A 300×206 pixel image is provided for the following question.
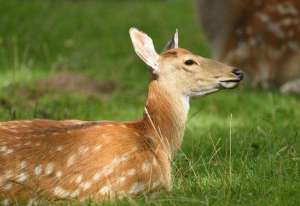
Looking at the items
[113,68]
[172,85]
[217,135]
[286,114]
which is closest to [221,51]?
[113,68]

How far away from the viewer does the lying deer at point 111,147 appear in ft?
17.7

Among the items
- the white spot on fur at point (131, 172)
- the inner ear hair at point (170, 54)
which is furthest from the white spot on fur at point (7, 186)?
the inner ear hair at point (170, 54)

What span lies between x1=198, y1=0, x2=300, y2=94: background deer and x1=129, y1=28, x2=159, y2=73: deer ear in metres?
4.56

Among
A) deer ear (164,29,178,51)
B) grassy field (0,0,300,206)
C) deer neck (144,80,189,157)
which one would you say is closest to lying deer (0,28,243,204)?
deer neck (144,80,189,157)

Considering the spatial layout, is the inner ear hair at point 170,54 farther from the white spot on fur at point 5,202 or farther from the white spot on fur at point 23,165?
the white spot on fur at point 5,202

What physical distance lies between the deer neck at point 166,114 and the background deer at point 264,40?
15.0 feet

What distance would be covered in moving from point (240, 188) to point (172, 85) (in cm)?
93

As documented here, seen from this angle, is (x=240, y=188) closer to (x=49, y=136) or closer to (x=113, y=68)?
(x=49, y=136)

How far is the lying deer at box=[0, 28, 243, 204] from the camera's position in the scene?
17.7ft

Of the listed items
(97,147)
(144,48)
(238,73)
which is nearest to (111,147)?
(97,147)

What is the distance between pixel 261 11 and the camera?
10.8 meters

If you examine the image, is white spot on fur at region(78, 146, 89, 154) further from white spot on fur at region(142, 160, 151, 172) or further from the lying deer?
white spot on fur at region(142, 160, 151, 172)

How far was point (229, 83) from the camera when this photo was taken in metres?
6.13

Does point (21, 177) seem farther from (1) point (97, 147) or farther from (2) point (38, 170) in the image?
(1) point (97, 147)
